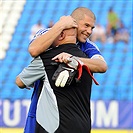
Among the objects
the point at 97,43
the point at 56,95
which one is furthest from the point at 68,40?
the point at 97,43

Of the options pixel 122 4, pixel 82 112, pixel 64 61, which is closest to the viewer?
pixel 64 61

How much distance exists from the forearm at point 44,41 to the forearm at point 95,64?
233 millimetres

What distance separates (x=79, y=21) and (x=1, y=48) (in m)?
11.2

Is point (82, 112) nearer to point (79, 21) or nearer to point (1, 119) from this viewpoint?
point (79, 21)

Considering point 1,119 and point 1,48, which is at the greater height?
point 1,48

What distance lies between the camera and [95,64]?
10.5ft

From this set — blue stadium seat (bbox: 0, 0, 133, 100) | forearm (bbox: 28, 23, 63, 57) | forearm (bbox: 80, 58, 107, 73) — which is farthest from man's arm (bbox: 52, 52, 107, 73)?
blue stadium seat (bbox: 0, 0, 133, 100)

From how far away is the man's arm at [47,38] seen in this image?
311 cm

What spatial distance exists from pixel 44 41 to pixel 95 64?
377mm

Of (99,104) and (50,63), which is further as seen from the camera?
(99,104)


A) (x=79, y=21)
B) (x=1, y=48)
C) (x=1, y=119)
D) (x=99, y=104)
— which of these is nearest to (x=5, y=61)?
(x=1, y=48)

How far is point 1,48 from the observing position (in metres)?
14.2

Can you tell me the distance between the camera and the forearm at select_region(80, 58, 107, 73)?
3176 millimetres

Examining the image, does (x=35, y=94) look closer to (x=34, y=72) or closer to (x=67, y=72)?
(x=34, y=72)
